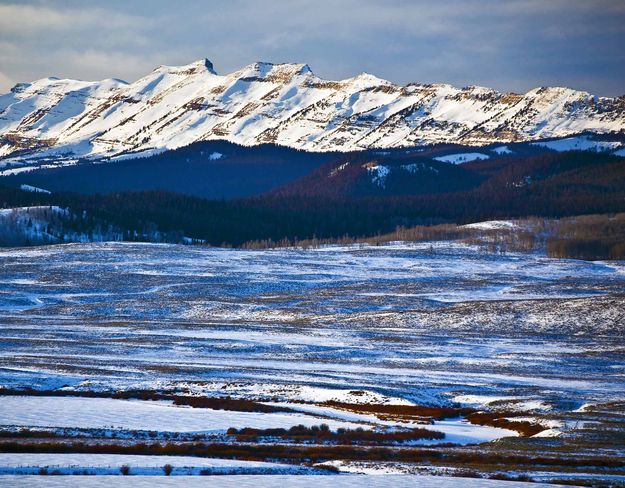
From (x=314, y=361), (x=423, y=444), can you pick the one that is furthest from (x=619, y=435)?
(x=314, y=361)

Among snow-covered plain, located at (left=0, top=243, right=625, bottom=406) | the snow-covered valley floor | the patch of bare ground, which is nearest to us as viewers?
the snow-covered valley floor

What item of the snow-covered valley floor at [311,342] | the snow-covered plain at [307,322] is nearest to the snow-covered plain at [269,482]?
the snow-covered valley floor at [311,342]

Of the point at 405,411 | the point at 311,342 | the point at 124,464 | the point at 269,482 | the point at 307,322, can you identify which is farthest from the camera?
the point at 307,322

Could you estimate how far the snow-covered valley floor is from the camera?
4844 centimetres

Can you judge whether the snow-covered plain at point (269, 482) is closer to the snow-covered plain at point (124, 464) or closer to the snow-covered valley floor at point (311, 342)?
the snow-covered plain at point (124, 464)

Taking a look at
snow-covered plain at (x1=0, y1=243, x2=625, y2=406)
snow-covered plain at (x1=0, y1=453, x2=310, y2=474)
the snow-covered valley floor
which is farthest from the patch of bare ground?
snow-covered plain at (x1=0, y1=453, x2=310, y2=474)

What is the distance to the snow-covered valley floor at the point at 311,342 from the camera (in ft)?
159

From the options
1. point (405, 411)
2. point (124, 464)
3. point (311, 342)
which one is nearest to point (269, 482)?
point (124, 464)

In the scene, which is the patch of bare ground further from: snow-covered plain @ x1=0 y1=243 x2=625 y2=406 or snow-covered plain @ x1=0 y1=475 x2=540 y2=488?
snow-covered plain @ x1=0 y1=475 x2=540 y2=488

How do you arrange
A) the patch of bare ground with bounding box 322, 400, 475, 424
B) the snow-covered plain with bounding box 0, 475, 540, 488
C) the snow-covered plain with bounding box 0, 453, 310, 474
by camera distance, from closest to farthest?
the snow-covered plain with bounding box 0, 475, 540, 488, the snow-covered plain with bounding box 0, 453, 310, 474, the patch of bare ground with bounding box 322, 400, 475, 424

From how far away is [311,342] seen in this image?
294 feet

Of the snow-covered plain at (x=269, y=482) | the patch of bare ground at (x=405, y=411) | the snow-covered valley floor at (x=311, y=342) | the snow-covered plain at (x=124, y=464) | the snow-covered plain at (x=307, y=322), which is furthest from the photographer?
the snow-covered plain at (x=307, y=322)

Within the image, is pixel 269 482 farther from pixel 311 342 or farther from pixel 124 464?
pixel 311 342

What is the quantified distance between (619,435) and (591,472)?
9.44 metres
